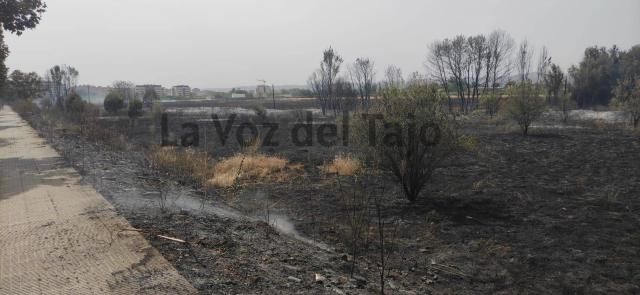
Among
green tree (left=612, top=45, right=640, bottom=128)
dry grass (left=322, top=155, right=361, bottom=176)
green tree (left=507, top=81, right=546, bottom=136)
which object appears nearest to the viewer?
dry grass (left=322, top=155, right=361, bottom=176)

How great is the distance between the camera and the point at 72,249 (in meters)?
4.47

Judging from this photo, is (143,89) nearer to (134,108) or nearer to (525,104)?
(134,108)

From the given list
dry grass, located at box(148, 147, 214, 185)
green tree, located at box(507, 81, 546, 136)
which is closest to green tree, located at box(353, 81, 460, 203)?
dry grass, located at box(148, 147, 214, 185)

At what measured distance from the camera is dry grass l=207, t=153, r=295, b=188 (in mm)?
9666

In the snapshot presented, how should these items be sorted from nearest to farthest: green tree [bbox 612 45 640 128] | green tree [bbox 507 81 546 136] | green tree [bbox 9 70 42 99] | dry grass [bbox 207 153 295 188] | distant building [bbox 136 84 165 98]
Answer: dry grass [bbox 207 153 295 188]
green tree [bbox 507 81 546 136]
green tree [bbox 612 45 640 128]
green tree [bbox 9 70 42 99]
distant building [bbox 136 84 165 98]

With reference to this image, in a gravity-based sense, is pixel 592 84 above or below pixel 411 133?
above

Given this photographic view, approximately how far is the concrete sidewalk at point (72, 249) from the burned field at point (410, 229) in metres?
0.29

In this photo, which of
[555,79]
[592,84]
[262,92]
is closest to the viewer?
[555,79]

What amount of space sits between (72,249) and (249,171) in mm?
6415

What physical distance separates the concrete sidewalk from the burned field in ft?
0.94

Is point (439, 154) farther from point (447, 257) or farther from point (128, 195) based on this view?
point (128, 195)

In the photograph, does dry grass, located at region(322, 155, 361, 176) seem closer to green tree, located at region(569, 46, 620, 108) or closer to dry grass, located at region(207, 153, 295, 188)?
dry grass, located at region(207, 153, 295, 188)

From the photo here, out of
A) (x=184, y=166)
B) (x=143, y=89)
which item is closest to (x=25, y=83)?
(x=184, y=166)

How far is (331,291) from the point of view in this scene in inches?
157
